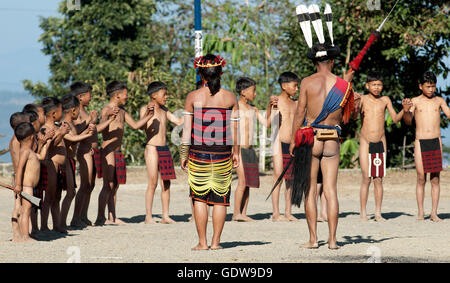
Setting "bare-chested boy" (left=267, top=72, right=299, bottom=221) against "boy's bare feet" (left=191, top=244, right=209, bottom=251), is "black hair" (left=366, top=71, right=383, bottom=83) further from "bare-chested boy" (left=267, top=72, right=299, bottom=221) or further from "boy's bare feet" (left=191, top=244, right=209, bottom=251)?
"boy's bare feet" (left=191, top=244, right=209, bottom=251)

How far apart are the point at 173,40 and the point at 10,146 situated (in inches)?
696

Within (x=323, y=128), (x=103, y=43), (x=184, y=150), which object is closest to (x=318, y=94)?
(x=323, y=128)

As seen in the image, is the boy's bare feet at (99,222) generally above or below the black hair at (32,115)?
below

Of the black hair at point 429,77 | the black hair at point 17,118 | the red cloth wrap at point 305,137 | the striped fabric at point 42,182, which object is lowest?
the striped fabric at point 42,182

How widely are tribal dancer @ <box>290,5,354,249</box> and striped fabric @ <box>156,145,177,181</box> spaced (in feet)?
9.92

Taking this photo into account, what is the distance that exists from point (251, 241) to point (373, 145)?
2.84 metres

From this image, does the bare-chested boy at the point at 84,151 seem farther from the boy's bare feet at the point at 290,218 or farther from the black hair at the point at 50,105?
the boy's bare feet at the point at 290,218

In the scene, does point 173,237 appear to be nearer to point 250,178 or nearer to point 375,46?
point 250,178

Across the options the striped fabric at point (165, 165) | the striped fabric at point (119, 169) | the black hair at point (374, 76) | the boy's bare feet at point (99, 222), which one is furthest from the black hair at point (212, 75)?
the black hair at point (374, 76)

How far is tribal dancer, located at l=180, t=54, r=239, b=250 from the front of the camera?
24.4 feet

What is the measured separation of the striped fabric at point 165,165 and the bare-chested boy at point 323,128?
10.0 ft

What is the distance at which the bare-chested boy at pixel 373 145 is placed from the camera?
10141mm

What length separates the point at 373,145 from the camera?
10.2 metres
